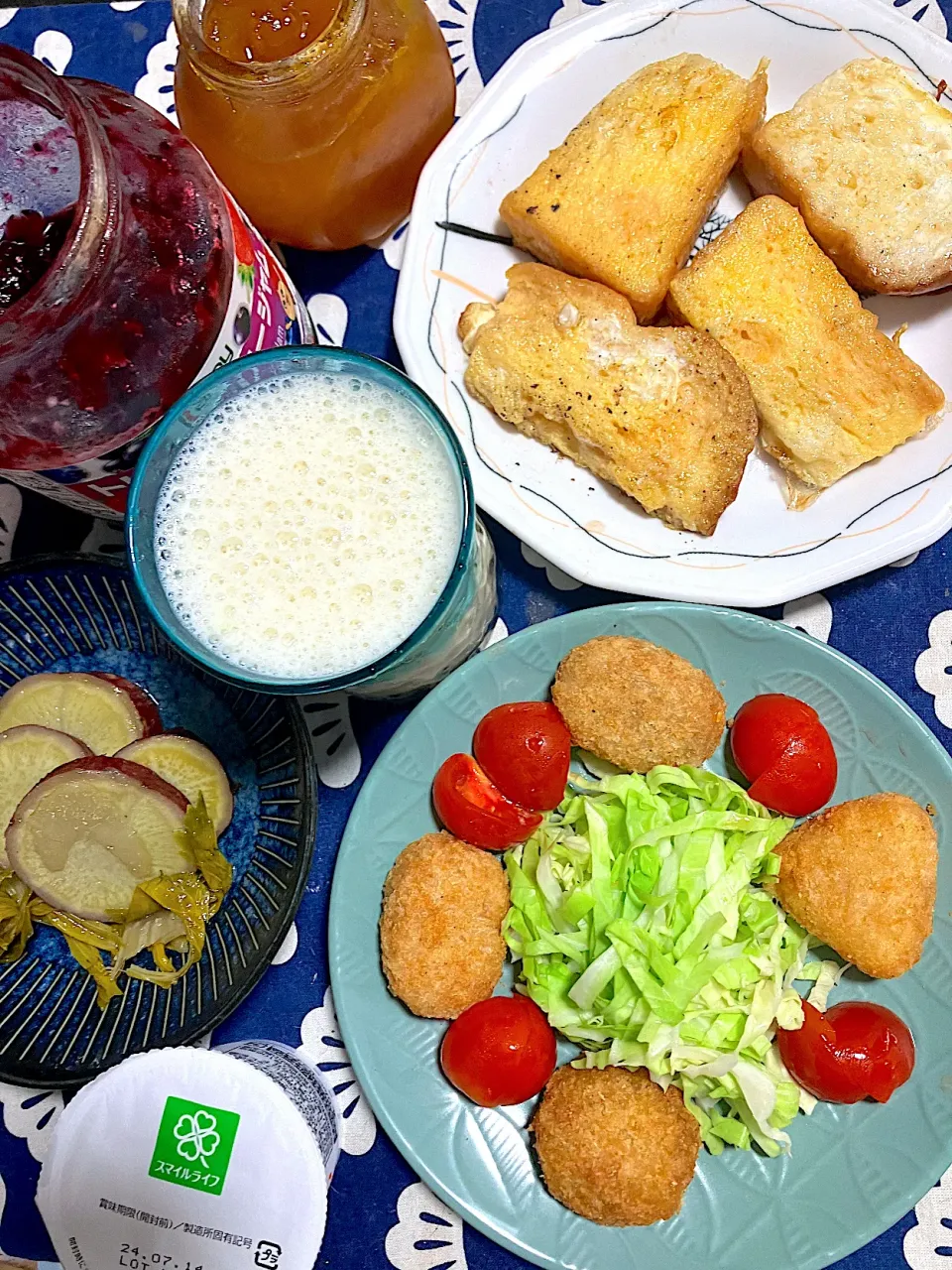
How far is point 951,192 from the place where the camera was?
145cm

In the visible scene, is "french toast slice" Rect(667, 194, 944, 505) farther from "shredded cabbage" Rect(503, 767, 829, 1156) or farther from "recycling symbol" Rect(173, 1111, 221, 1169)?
"recycling symbol" Rect(173, 1111, 221, 1169)

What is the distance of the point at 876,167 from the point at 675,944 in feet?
3.62

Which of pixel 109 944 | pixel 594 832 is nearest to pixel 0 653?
pixel 109 944

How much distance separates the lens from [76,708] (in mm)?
1536

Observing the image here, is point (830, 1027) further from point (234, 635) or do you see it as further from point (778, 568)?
point (234, 635)

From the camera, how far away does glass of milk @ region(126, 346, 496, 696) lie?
122 centimetres

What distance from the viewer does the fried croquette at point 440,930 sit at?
56.6 inches

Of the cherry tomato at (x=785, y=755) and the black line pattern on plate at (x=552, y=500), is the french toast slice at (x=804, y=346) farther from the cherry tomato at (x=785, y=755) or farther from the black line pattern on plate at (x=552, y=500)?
the cherry tomato at (x=785, y=755)

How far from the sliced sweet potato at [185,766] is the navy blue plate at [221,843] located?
0.15 ft

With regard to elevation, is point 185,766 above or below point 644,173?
below

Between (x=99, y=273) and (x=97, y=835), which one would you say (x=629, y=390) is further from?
(x=97, y=835)

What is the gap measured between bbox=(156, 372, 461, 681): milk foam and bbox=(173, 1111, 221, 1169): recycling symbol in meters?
0.59

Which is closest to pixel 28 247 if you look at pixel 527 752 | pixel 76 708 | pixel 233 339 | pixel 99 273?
pixel 99 273

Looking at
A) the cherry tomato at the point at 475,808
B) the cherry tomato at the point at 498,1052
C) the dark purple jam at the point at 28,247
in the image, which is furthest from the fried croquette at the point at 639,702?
the dark purple jam at the point at 28,247
